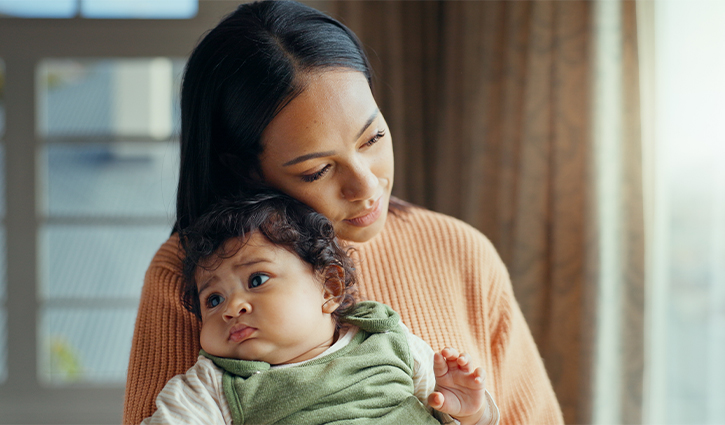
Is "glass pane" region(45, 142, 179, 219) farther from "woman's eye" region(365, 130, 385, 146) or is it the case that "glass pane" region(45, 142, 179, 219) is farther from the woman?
"woman's eye" region(365, 130, 385, 146)

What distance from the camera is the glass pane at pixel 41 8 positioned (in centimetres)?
239

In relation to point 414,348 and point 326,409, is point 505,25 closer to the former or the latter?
point 414,348

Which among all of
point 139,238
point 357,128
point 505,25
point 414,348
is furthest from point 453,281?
point 139,238

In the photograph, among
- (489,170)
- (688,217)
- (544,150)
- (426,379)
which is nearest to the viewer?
(426,379)

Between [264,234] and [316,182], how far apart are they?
15 centimetres

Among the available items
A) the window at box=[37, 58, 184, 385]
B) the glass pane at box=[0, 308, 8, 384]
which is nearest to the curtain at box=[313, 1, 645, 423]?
the window at box=[37, 58, 184, 385]

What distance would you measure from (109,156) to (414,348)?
2.11 meters

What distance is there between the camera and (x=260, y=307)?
79 centimetres

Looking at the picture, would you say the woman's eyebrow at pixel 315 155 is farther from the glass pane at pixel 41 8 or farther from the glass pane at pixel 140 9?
the glass pane at pixel 41 8

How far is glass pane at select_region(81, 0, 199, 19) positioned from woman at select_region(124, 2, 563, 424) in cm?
168

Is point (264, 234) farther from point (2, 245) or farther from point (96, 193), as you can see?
point (2, 245)

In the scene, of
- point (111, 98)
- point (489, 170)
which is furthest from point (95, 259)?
point (489, 170)

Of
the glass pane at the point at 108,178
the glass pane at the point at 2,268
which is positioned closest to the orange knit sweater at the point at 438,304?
the glass pane at the point at 108,178

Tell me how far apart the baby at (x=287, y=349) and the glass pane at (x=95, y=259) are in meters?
1.84
